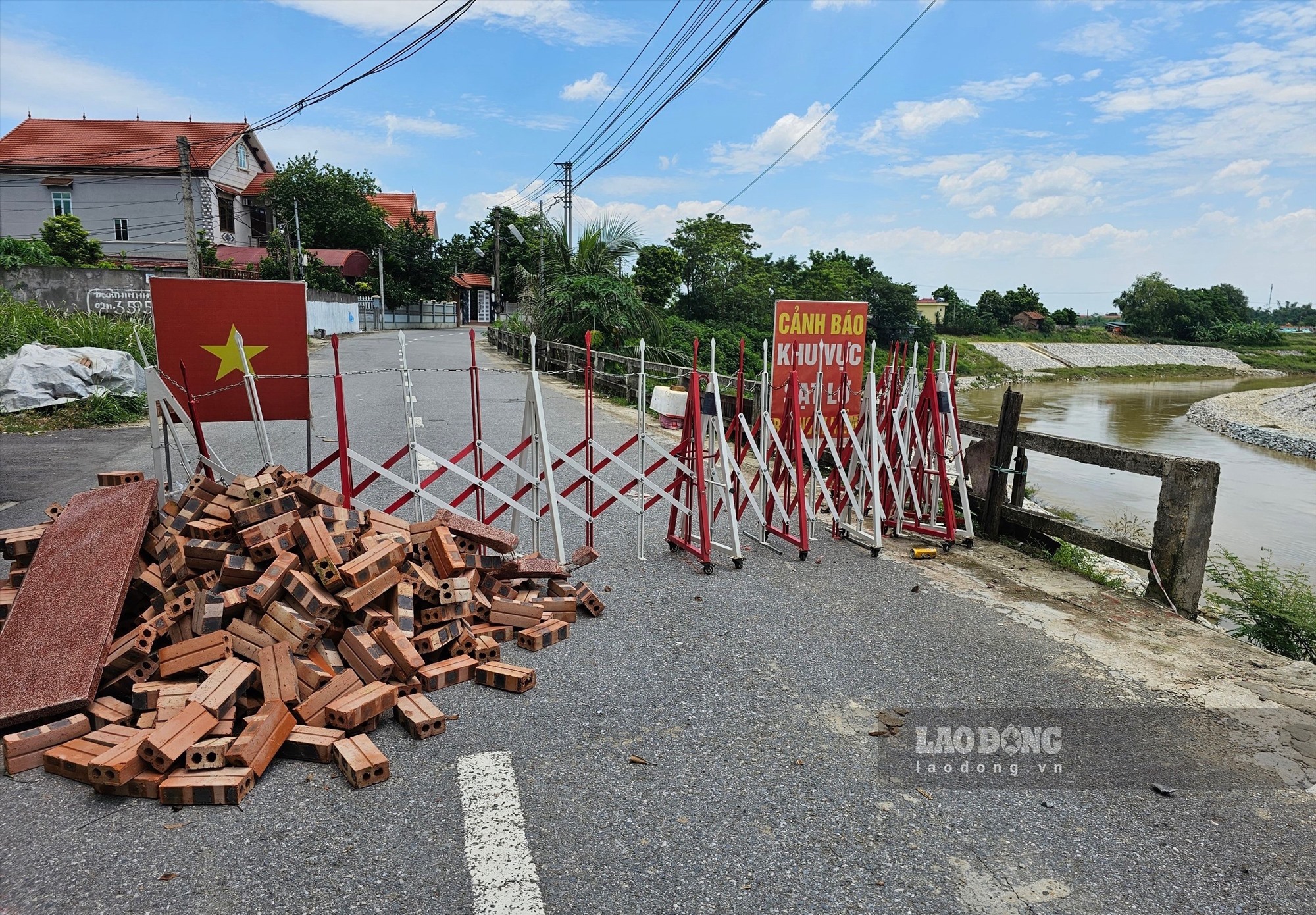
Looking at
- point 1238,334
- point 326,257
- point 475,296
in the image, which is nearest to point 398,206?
point 475,296

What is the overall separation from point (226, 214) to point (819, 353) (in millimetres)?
50156

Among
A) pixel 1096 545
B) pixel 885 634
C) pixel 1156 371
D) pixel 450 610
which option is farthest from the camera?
pixel 1156 371

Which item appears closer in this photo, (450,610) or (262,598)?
(262,598)

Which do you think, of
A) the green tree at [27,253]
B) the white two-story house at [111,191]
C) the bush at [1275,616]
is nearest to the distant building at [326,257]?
the white two-story house at [111,191]

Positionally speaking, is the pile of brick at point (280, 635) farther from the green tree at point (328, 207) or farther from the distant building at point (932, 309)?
the distant building at point (932, 309)

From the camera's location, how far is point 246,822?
11.1 feet

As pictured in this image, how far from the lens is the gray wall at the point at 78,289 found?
25625 mm

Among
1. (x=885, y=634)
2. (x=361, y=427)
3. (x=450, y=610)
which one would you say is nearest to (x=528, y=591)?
(x=450, y=610)

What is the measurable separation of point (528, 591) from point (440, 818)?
250cm

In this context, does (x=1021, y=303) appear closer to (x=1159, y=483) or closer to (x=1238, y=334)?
(x=1238, y=334)

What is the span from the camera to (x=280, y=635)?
448 cm

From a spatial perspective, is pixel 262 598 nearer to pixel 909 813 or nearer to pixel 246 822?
pixel 246 822

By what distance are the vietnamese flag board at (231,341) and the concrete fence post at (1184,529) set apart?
6837 millimetres

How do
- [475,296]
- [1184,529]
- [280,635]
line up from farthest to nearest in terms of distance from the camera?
[475,296], [1184,529], [280,635]
